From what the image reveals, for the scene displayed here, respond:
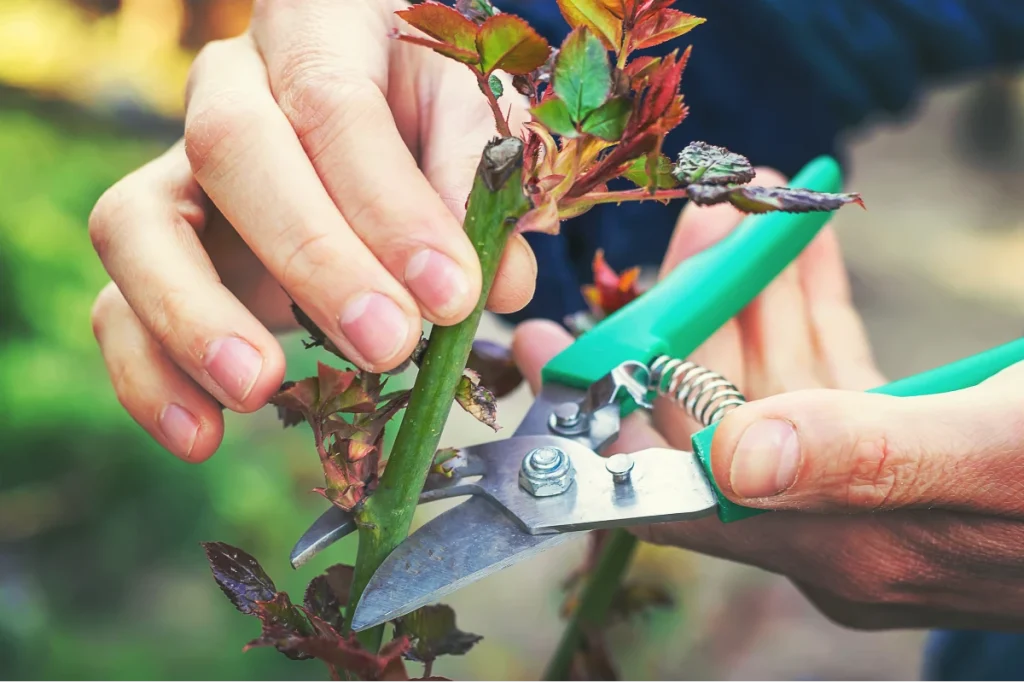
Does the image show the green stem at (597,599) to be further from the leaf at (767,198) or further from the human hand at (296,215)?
the leaf at (767,198)

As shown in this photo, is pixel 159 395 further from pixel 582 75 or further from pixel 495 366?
pixel 582 75

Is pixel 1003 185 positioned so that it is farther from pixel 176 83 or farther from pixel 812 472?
pixel 812 472

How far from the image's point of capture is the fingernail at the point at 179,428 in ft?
2.63

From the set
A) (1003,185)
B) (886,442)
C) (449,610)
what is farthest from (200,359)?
(1003,185)

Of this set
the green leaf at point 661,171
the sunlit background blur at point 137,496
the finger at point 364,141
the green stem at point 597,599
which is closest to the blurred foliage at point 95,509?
the sunlit background blur at point 137,496

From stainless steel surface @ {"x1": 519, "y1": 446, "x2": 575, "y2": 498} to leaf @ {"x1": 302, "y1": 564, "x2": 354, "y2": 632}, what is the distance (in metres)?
0.16

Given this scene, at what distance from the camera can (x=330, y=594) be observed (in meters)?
0.68

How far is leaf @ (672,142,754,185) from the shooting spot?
20.5 inches

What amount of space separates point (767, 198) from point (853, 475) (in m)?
0.26

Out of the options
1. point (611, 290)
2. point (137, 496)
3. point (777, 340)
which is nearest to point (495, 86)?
point (611, 290)

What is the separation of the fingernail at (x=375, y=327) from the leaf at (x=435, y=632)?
20 cm

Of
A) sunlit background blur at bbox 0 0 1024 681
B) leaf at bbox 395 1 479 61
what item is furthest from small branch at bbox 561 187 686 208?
sunlit background blur at bbox 0 0 1024 681

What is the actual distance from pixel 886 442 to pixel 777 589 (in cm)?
135

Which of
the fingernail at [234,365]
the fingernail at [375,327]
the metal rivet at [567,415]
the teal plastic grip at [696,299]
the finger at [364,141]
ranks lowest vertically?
the teal plastic grip at [696,299]
